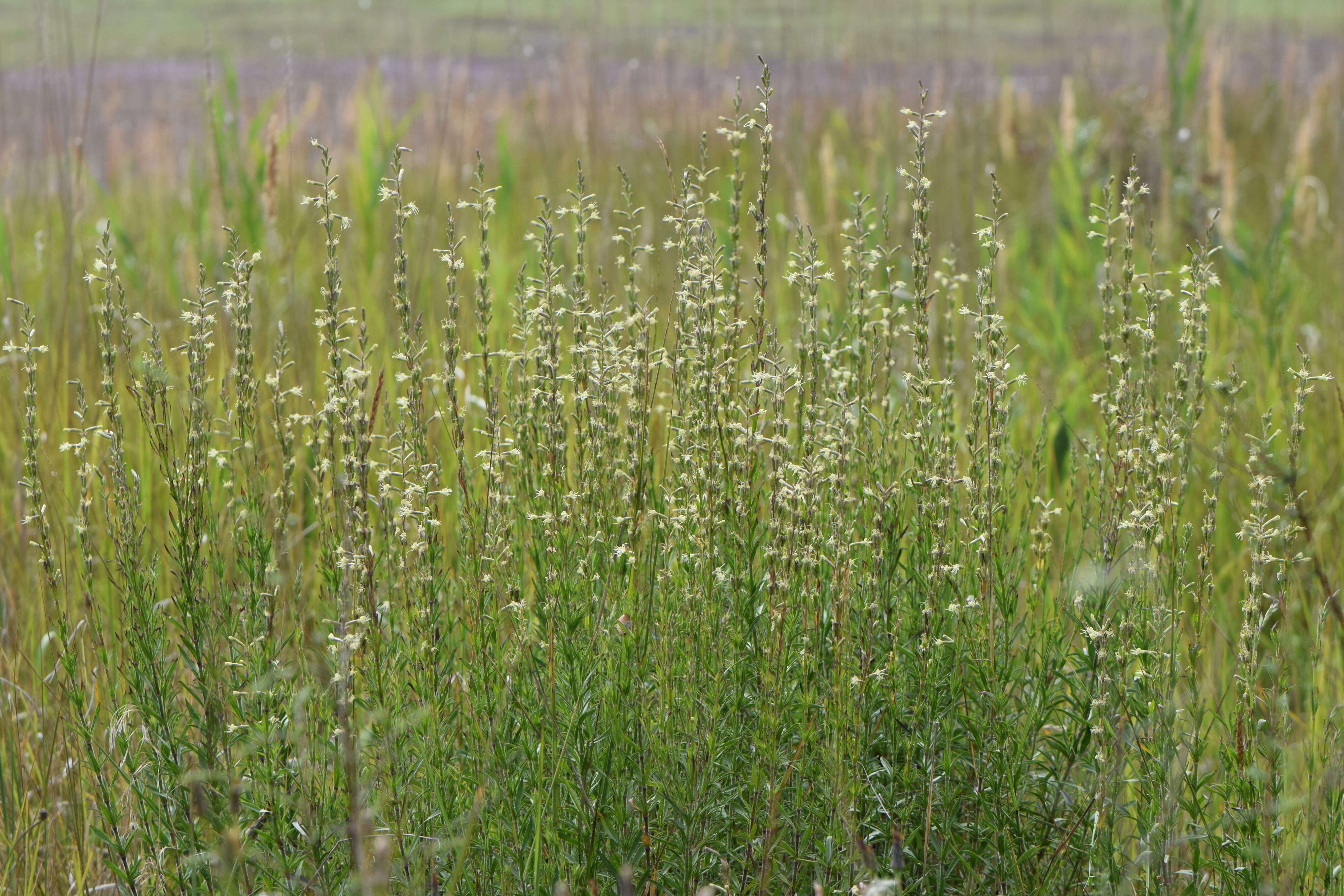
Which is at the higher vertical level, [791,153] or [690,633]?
[791,153]

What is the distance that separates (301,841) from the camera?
5.98ft

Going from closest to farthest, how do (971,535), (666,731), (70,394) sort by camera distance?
(666,731) < (971,535) < (70,394)

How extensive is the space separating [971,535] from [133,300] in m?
3.46

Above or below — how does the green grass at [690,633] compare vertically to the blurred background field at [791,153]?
below

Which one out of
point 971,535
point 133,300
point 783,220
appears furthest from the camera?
point 133,300

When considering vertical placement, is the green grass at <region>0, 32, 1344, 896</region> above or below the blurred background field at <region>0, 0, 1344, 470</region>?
below

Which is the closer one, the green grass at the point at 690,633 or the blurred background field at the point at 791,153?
the green grass at the point at 690,633

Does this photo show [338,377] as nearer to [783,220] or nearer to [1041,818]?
[783,220]

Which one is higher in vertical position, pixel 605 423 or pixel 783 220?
pixel 783 220

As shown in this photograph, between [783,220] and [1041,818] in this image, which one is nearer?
[1041,818]

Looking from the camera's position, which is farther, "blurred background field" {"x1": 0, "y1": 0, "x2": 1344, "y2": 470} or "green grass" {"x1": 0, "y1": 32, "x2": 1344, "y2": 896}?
"blurred background field" {"x1": 0, "y1": 0, "x2": 1344, "y2": 470}

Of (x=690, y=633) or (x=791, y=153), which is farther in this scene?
(x=791, y=153)

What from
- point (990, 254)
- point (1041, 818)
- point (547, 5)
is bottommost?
point (1041, 818)

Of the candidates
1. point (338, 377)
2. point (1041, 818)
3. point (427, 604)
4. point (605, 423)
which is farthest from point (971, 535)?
point (338, 377)
